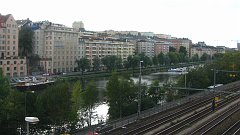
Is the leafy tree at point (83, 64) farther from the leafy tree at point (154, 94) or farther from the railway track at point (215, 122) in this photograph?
the railway track at point (215, 122)

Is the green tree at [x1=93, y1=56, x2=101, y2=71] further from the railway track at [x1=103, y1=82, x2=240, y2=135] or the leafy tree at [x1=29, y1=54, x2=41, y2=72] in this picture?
the railway track at [x1=103, y1=82, x2=240, y2=135]

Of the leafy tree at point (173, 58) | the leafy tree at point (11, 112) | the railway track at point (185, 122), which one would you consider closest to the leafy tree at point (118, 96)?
the railway track at point (185, 122)

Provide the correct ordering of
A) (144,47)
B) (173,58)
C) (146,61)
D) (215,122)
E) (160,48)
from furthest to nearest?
1. (160,48)
2. (144,47)
3. (173,58)
4. (146,61)
5. (215,122)

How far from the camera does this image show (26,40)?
199 feet

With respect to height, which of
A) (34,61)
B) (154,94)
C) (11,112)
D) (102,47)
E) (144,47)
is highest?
(144,47)

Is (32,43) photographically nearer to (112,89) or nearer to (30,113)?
(112,89)

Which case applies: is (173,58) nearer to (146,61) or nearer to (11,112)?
(146,61)

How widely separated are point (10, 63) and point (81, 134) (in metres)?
36.0

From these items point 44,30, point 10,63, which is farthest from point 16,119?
point 44,30

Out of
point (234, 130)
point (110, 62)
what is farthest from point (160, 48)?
point (234, 130)

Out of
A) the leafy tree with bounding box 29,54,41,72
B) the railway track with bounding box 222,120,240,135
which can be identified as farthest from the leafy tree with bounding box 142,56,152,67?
the railway track with bounding box 222,120,240,135

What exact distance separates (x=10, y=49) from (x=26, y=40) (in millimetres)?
6413

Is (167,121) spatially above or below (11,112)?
below

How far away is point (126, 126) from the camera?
1844 cm
